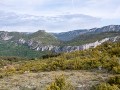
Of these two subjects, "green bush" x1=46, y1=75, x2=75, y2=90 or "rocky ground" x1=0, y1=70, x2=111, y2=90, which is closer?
"green bush" x1=46, y1=75, x2=75, y2=90

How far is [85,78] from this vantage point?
22.6 metres

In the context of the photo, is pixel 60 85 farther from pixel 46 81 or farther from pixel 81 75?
pixel 81 75

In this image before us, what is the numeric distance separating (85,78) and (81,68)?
→ 4.83 meters

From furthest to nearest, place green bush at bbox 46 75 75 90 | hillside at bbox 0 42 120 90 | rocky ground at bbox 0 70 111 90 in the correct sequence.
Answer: rocky ground at bbox 0 70 111 90
hillside at bbox 0 42 120 90
green bush at bbox 46 75 75 90

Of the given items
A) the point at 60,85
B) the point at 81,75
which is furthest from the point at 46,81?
the point at 60,85

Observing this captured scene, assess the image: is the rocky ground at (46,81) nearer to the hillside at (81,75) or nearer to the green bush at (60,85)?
the hillside at (81,75)

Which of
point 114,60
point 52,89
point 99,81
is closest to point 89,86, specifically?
point 99,81

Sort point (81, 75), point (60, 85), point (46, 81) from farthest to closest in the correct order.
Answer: point (81, 75)
point (46, 81)
point (60, 85)

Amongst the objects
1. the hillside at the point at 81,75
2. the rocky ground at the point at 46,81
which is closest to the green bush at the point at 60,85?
the hillside at the point at 81,75

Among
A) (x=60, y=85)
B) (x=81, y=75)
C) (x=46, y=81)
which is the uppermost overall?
(x=60, y=85)

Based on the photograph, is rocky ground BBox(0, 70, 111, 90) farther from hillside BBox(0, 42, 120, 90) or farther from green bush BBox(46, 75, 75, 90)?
green bush BBox(46, 75, 75, 90)

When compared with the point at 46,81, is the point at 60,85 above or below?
above

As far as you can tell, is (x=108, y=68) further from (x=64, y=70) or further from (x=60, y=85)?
(x=60, y=85)

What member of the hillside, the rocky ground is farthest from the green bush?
the rocky ground
